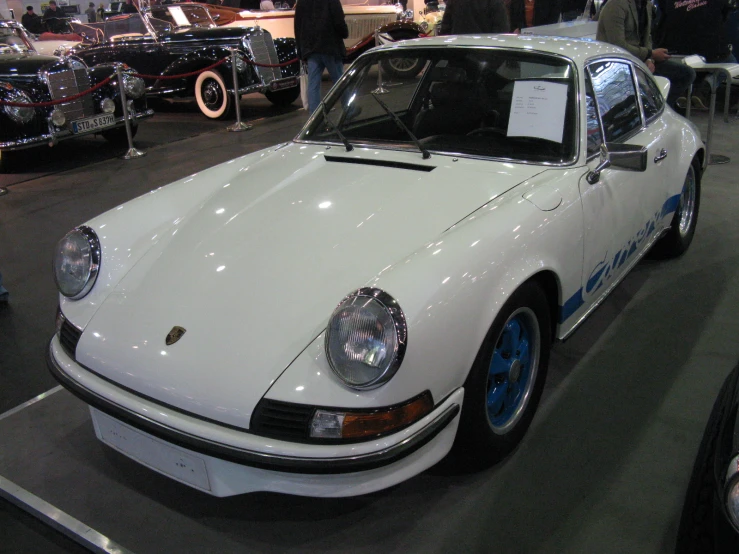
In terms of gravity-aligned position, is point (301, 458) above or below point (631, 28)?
below

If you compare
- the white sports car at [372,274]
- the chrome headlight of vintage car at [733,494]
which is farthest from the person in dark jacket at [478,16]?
the chrome headlight of vintage car at [733,494]

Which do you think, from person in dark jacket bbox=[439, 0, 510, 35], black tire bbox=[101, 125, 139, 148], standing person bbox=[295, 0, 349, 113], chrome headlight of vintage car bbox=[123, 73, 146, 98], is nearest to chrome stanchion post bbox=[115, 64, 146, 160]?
chrome headlight of vintage car bbox=[123, 73, 146, 98]

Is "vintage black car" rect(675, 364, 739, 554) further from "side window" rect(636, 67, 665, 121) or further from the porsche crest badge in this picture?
"side window" rect(636, 67, 665, 121)

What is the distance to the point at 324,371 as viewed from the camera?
1.75m

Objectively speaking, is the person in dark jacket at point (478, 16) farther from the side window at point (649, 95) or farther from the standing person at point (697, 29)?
the standing person at point (697, 29)

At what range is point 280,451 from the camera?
1699 mm

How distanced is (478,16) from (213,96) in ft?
15.0

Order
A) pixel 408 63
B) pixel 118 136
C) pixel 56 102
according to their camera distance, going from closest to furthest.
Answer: pixel 408 63 < pixel 56 102 < pixel 118 136

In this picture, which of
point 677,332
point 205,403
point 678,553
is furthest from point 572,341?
point 205,403

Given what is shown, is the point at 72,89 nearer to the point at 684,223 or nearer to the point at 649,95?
the point at 649,95

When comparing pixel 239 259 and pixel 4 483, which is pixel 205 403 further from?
pixel 4 483

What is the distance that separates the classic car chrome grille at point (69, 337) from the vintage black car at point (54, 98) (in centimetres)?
495

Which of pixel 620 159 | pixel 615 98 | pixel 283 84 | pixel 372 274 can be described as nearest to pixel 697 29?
pixel 283 84

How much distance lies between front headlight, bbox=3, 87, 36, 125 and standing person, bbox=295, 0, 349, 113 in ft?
9.25
